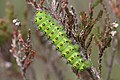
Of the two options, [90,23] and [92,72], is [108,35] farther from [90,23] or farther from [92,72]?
[92,72]

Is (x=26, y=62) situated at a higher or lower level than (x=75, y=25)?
lower

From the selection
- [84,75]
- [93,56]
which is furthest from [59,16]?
[93,56]

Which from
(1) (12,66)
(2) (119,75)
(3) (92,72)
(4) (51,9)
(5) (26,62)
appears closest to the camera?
(3) (92,72)

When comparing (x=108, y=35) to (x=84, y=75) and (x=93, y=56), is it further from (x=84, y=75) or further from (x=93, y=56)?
(x=93, y=56)

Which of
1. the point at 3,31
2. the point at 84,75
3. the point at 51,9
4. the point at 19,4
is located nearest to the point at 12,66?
the point at 3,31

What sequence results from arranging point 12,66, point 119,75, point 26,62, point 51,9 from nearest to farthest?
point 51,9
point 26,62
point 12,66
point 119,75

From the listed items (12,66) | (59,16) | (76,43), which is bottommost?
(12,66)

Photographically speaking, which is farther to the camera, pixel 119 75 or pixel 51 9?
pixel 119 75
